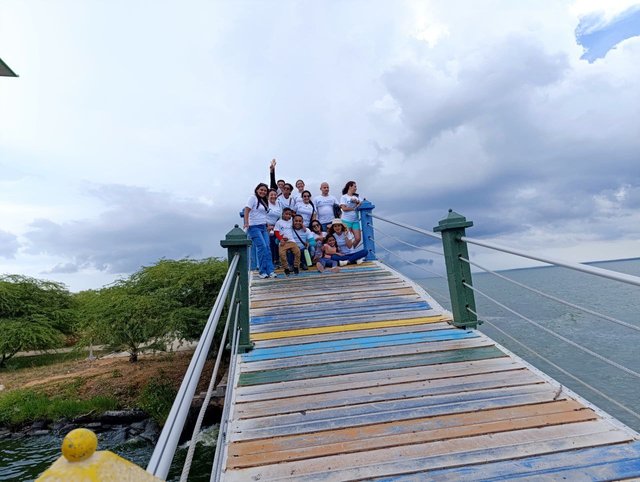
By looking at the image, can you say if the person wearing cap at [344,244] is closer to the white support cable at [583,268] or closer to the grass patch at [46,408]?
the white support cable at [583,268]

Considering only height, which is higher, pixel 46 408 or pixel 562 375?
pixel 46 408

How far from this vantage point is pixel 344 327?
4.42 m

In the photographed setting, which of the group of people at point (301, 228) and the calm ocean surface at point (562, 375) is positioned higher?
the group of people at point (301, 228)

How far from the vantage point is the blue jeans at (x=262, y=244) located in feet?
22.2

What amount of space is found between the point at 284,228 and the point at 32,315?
65.0 feet

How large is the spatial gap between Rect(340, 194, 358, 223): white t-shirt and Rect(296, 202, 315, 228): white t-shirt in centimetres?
64

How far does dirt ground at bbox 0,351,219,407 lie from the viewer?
1306 cm

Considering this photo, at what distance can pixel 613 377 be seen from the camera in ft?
71.1

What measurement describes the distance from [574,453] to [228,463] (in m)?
1.92

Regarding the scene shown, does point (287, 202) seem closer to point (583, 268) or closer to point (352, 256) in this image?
point (352, 256)

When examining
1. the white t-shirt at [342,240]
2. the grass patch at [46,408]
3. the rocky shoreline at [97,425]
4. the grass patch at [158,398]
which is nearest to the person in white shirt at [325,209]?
the white t-shirt at [342,240]

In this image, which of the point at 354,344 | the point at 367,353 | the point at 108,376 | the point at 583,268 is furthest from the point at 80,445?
the point at 108,376

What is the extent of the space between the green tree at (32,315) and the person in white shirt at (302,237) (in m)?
16.9

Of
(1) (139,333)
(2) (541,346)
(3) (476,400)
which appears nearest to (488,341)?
(3) (476,400)
